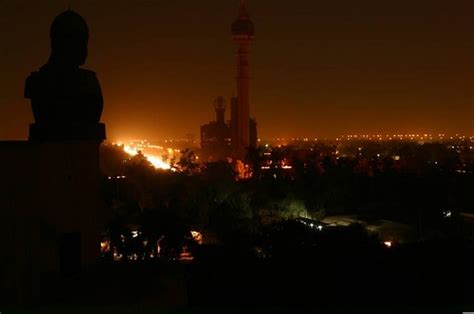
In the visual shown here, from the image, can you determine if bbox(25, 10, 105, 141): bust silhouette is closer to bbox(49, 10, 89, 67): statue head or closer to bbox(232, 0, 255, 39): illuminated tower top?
bbox(49, 10, 89, 67): statue head

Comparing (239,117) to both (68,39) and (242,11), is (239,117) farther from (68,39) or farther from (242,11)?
(68,39)

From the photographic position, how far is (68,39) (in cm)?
711

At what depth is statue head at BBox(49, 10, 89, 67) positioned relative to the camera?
707cm

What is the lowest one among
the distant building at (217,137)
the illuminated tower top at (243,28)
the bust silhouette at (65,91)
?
the bust silhouette at (65,91)

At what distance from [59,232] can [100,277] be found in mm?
694

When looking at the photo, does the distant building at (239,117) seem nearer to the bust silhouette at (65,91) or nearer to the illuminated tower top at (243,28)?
the illuminated tower top at (243,28)

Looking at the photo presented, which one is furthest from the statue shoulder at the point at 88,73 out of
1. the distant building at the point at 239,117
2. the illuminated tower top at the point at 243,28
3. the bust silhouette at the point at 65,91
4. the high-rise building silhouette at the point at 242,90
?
the illuminated tower top at the point at 243,28

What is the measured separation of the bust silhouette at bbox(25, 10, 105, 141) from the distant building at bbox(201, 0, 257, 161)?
40138mm

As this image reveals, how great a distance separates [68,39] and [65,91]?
57 centimetres

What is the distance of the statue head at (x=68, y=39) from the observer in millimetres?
7070

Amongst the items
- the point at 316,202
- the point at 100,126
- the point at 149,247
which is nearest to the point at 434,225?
the point at 316,202

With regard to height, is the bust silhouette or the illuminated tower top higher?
the illuminated tower top

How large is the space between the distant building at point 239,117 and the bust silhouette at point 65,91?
40138 millimetres

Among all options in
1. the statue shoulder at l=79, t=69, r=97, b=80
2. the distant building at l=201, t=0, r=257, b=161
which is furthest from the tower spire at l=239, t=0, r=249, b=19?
the statue shoulder at l=79, t=69, r=97, b=80
